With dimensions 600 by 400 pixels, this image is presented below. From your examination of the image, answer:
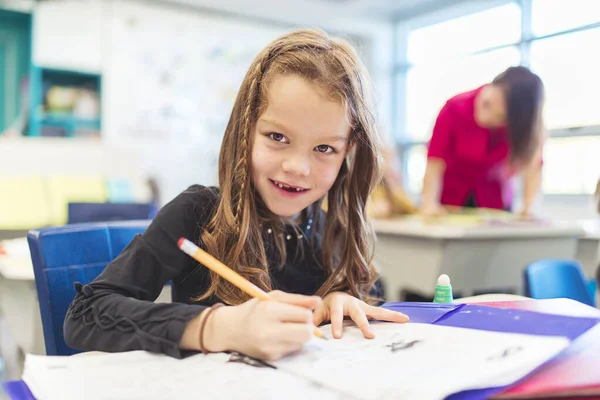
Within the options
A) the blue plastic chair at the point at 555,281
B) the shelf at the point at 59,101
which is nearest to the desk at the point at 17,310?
the blue plastic chair at the point at 555,281

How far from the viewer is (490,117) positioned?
1.99 metres

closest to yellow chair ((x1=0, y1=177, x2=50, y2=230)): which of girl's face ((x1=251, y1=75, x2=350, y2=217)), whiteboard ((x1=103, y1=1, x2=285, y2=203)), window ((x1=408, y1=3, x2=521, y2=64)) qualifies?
girl's face ((x1=251, y1=75, x2=350, y2=217))

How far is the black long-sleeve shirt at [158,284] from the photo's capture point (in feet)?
1.73

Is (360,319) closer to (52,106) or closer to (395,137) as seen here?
(52,106)

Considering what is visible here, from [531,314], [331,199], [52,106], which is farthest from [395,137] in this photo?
[531,314]

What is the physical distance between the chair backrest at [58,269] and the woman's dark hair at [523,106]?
5.23 feet

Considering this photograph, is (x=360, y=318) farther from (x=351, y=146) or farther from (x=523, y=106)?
(x=523, y=106)

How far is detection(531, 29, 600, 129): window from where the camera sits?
130 inches

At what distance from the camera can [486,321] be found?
0.54 metres

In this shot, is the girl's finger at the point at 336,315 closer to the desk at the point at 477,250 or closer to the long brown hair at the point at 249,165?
the long brown hair at the point at 249,165

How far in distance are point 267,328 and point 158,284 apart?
29 centimetres

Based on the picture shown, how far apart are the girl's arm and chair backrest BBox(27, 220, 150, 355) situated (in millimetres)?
126

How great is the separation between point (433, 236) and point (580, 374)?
1359 mm

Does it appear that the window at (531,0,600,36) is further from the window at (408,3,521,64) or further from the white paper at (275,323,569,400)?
the white paper at (275,323,569,400)
